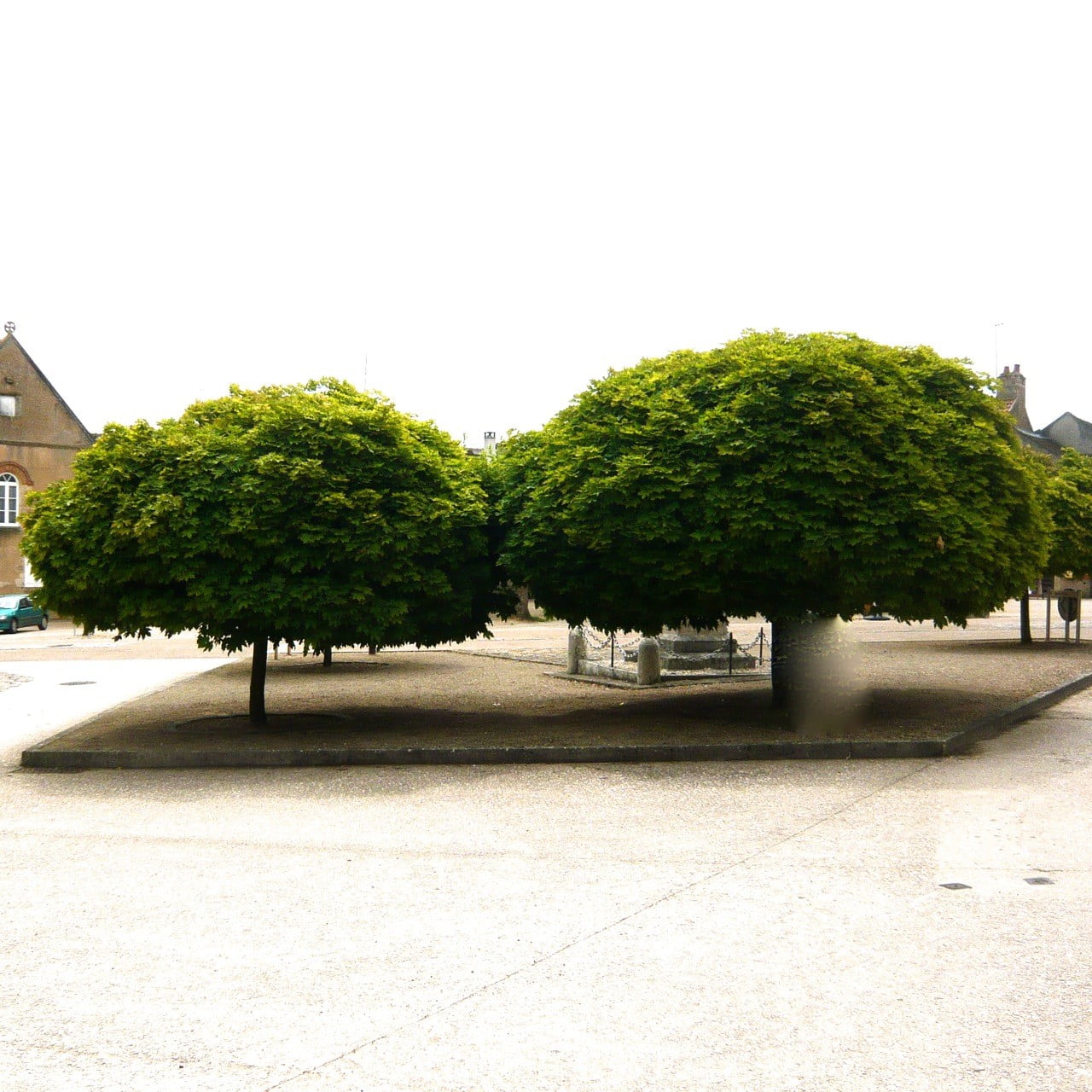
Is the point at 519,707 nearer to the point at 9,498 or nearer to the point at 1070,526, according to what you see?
the point at 1070,526

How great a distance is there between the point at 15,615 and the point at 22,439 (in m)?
11.1

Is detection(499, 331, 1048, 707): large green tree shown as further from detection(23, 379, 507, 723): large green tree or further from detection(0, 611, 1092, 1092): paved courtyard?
detection(0, 611, 1092, 1092): paved courtyard

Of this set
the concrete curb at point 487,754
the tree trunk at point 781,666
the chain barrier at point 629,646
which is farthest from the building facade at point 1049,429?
the concrete curb at point 487,754

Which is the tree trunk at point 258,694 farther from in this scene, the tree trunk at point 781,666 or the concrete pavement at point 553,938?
the tree trunk at point 781,666

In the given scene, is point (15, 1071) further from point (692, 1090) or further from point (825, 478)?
point (825, 478)

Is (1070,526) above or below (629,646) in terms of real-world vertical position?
above

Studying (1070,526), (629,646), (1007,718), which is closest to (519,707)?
(1007,718)

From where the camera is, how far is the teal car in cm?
4412

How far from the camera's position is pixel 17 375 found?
173 feet

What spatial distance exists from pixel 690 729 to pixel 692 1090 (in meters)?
8.61

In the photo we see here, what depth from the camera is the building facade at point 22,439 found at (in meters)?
51.6

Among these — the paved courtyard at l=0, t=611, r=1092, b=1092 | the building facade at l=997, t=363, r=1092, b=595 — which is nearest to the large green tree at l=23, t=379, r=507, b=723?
the paved courtyard at l=0, t=611, r=1092, b=1092

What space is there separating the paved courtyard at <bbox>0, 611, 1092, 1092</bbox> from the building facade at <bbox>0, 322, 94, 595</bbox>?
149 feet

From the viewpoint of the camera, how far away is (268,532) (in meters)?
11.4
